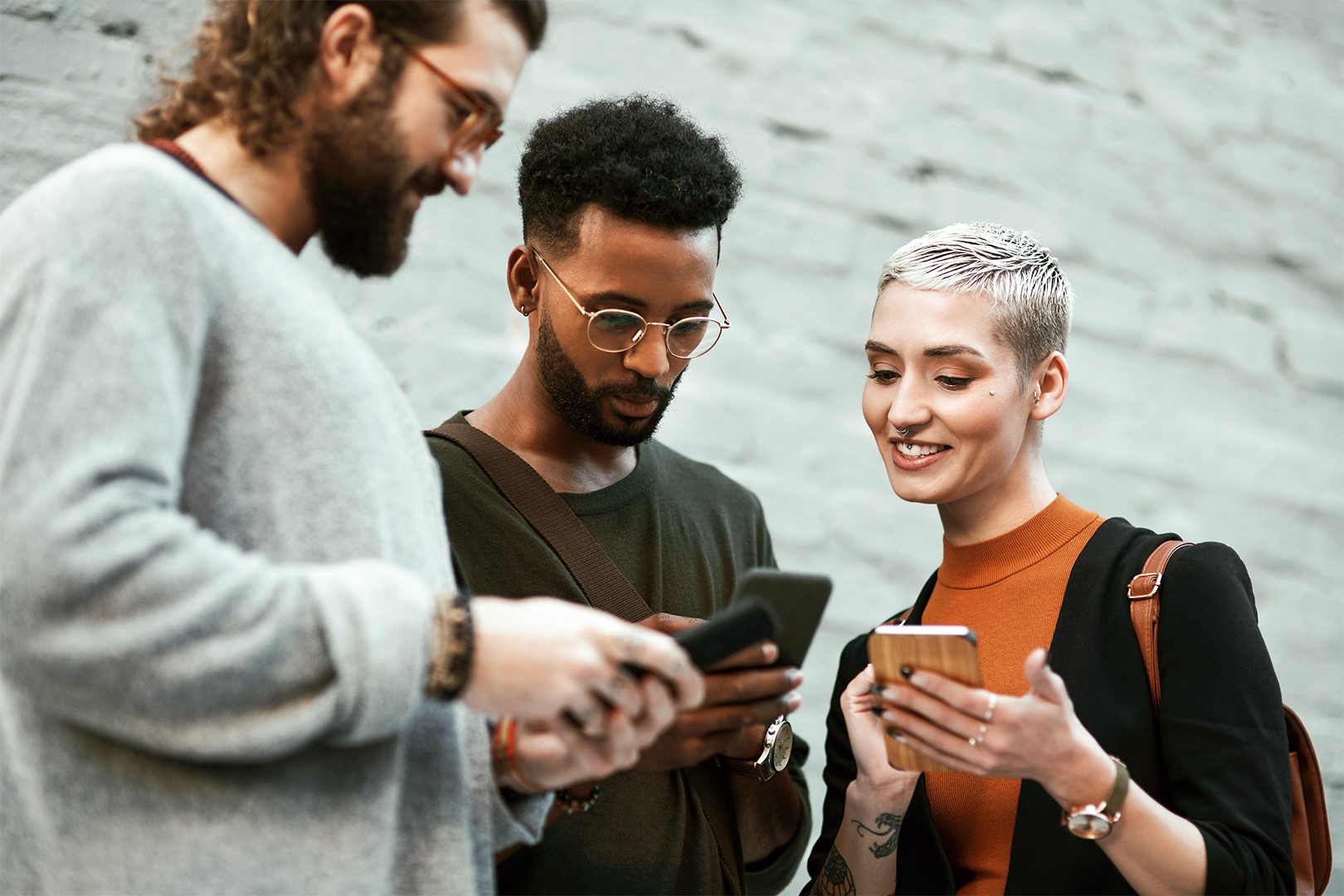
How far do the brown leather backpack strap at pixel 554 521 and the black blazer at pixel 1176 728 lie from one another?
0.39m

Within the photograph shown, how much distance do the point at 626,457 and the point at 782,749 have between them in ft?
1.43

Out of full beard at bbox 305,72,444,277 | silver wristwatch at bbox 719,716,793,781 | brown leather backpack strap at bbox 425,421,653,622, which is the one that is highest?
full beard at bbox 305,72,444,277

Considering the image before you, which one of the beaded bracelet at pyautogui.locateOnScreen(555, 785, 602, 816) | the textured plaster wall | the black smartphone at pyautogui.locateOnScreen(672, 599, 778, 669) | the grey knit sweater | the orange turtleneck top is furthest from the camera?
the textured plaster wall

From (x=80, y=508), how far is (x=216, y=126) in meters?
0.38

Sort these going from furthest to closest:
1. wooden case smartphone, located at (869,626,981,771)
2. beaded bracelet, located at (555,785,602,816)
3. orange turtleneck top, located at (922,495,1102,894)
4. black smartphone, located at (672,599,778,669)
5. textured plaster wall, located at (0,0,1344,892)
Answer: textured plaster wall, located at (0,0,1344,892) < orange turtleneck top, located at (922,495,1102,894) < beaded bracelet, located at (555,785,602,816) < wooden case smartphone, located at (869,626,981,771) < black smartphone, located at (672,599,778,669)

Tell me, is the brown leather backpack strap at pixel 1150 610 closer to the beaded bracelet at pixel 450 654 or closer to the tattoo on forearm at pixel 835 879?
the tattoo on forearm at pixel 835 879

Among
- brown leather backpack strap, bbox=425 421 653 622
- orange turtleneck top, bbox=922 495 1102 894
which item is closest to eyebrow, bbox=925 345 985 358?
orange turtleneck top, bbox=922 495 1102 894

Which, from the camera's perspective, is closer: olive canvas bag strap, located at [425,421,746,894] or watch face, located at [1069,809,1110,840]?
watch face, located at [1069,809,1110,840]

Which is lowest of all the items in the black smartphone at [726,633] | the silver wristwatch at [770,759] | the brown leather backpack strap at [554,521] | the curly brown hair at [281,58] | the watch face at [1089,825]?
the silver wristwatch at [770,759]

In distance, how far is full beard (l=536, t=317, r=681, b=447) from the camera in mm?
1530

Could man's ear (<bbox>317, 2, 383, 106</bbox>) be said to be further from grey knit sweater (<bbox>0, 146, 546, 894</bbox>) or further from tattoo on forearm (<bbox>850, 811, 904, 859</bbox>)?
tattoo on forearm (<bbox>850, 811, 904, 859</bbox>)

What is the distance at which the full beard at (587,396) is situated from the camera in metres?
1.53

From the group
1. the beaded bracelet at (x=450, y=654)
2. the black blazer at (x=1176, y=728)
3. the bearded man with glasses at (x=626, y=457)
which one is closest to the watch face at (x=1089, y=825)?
the black blazer at (x=1176, y=728)

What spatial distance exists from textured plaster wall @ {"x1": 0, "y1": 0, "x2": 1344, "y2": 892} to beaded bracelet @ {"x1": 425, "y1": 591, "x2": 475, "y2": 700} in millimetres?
1118
